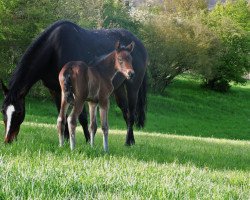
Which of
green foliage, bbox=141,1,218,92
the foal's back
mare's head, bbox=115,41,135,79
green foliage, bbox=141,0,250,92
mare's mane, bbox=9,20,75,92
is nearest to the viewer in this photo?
the foal's back

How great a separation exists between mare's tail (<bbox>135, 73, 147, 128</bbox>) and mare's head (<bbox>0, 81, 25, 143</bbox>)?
4.88m

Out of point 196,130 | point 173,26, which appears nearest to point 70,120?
point 196,130

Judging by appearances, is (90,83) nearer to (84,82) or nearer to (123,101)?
(84,82)

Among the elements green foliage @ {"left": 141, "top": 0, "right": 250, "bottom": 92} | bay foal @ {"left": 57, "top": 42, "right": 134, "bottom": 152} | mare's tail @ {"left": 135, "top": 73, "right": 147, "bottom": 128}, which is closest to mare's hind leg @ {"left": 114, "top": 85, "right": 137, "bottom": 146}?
mare's tail @ {"left": 135, "top": 73, "right": 147, "bottom": 128}

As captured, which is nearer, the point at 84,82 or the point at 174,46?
the point at 84,82

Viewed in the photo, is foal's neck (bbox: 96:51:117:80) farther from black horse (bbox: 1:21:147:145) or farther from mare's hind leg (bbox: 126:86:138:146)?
mare's hind leg (bbox: 126:86:138:146)

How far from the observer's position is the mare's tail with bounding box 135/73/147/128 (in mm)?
13269

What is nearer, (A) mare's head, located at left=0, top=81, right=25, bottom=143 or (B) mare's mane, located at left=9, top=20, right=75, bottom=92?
(A) mare's head, located at left=0, top=81, right=25, bottom=143

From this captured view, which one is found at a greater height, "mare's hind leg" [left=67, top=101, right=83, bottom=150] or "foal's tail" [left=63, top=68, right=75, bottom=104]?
"foal's tail" [left=63, top=68, right=75, bottom=104]

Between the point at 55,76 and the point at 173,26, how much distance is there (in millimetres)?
43660

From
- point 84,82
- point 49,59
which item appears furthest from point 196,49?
point 84,82

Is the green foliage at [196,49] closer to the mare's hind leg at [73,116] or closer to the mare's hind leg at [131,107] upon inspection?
the mare's hind leg at [131,107]

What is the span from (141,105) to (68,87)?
18.9ft

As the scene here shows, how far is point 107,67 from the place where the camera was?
8477 millimetres
